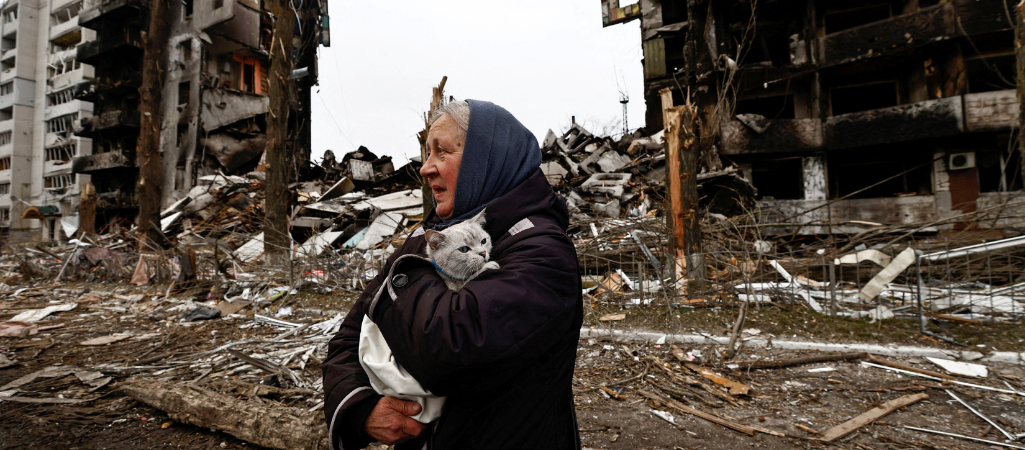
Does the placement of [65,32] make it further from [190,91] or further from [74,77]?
[190,91]

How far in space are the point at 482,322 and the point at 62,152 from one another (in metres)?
60.5

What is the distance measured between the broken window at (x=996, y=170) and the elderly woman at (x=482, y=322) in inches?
871

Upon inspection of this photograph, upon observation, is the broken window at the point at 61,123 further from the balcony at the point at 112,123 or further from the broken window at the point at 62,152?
the balcony at the point at 112,123

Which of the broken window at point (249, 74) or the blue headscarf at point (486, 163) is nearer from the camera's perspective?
the blue headscarf at point (486, 163)

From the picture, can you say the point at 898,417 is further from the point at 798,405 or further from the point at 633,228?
the point at 633,228

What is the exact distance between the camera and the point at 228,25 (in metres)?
26.8

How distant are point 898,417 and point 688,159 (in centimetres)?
408

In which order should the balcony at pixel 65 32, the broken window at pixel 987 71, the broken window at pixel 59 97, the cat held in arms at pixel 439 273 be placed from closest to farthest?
the cat held in arms at pixel 439 273
the broken window at pixel 987 71
the broken window at pixel 59 97
the balcony at pixel 65 32

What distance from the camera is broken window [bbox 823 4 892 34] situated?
1848 centimetres

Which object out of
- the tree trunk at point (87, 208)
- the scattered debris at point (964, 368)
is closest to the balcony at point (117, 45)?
the tree trunk at point (87, 208)

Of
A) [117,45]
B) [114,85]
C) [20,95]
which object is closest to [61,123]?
[20,95]

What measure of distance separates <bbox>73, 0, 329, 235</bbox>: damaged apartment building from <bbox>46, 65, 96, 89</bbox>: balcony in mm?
10657

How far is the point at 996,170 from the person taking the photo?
16766 millimetres

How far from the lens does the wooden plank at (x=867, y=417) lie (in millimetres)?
3100
